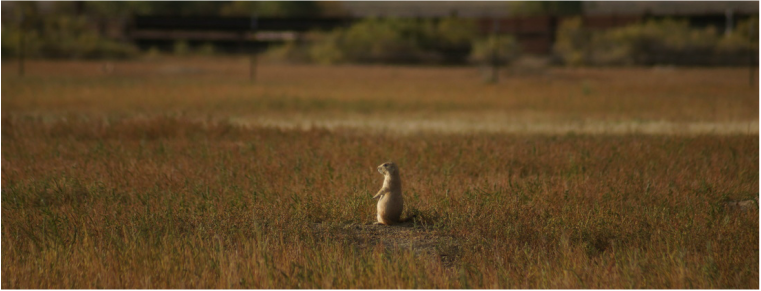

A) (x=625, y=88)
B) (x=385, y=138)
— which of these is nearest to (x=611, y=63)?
(x=625, y=88)

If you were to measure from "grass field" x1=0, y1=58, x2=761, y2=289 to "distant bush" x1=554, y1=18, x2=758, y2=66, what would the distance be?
703 inches

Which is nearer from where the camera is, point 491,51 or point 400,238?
point 400,238

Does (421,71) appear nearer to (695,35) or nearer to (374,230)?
(695,35)

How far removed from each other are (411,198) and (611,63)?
1222 inches

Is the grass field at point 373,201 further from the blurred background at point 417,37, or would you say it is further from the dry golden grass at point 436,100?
the blurred background at point 417,37

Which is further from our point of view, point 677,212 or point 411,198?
point 411,198

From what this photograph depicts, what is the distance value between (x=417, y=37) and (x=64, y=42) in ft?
65.0

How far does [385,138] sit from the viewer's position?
Answer: 11.6 meters

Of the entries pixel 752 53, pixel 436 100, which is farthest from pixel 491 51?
pixel 436 100

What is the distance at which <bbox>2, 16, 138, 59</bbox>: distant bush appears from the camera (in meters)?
30.6

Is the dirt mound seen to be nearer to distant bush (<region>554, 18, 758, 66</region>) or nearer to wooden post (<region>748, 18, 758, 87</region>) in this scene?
wooden post (<region>748, 18, 758, 87</region>)

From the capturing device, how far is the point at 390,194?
239 inches

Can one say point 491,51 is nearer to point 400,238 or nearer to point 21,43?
point 21,43

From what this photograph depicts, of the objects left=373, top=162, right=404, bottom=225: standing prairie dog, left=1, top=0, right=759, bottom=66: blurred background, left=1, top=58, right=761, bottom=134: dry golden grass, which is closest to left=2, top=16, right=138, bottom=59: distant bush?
left=1, top=0, right=759, bottom=66: blurred background
